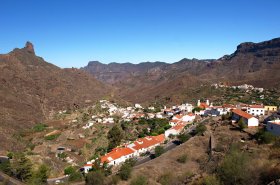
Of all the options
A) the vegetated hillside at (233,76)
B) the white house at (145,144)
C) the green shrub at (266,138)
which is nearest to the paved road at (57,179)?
the white house at (145,144)

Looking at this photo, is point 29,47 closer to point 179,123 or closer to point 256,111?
point 179,123

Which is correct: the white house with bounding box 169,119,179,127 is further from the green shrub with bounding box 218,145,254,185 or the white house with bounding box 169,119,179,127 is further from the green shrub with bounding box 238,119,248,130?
the green shrub with bounding box 218,145,254,185

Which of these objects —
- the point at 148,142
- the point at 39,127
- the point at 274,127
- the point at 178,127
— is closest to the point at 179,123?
the point at 178,127

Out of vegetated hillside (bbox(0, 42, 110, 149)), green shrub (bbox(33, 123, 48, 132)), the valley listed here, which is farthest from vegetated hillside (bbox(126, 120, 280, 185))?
green shrub (bbox(33, 123, 48, 132))

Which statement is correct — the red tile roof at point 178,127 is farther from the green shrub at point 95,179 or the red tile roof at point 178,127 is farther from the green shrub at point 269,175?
the green shrub at point 269,175

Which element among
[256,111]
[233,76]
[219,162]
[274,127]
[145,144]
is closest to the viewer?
[219,162]

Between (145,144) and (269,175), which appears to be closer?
(269,175)

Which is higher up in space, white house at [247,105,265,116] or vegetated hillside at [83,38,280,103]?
vegetated hillside at [83,38,280,103]

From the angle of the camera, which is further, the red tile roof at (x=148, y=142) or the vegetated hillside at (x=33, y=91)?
the vegetated hillside at (x=33, y=91)
